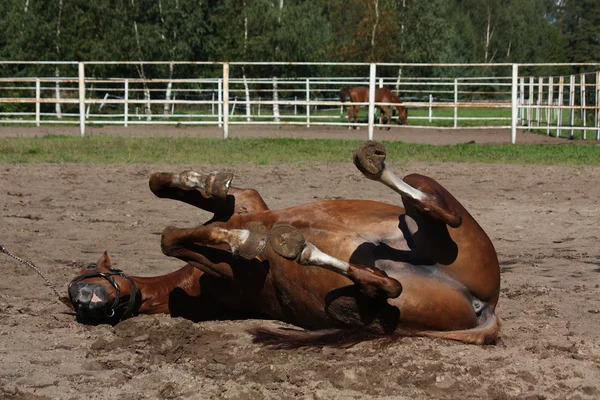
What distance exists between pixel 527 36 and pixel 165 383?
6408 centimetres

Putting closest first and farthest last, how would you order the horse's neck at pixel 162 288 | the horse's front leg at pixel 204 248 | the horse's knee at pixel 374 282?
the horse's knee at pixel 374 282 → the horse's front leg at pixel 204 248 → the horse's neck at pixel 162 288

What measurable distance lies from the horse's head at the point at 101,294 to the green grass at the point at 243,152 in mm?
8483

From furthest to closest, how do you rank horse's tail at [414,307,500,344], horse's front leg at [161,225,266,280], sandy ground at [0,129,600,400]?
horse's front leg at [161,225,266,280]
horse's tail at [414,307,500,344]
sandy ground at [0,129,600,400]

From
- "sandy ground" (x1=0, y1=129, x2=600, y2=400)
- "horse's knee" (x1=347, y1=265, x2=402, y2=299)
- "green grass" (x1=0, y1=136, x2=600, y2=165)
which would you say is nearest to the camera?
"sandy ground" (x1=0, y1=129, x2=600, y2=400)

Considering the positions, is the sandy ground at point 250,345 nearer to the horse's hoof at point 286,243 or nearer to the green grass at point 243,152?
the horse's hoof at point 286,243

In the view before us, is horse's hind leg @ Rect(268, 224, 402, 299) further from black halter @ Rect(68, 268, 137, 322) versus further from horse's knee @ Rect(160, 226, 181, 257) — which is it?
black halter @ Rect(68, 268, 137, 322)

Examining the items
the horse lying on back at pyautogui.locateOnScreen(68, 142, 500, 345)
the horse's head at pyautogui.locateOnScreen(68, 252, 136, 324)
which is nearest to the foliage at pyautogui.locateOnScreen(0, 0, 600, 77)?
the horse's head at pyautogui.locateOnScreen(68, 252, 136, 324)

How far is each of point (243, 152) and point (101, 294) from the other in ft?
34.7

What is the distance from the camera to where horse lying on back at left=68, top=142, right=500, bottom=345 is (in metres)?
3.67

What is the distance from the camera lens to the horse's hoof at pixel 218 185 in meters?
4.18

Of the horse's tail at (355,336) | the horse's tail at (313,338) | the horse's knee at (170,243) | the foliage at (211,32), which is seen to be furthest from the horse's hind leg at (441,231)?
the foliage at (211,32)

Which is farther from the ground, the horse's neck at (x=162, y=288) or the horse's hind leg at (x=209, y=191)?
the horse's hind leg at (x=209, y=191)

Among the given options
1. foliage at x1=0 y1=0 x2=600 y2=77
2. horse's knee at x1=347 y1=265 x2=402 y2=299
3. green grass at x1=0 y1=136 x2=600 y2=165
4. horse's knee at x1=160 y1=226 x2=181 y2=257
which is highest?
foliage at x1=0 y1=0 x2=600 y2=77

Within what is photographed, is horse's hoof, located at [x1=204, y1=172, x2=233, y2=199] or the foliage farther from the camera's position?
the foliage
